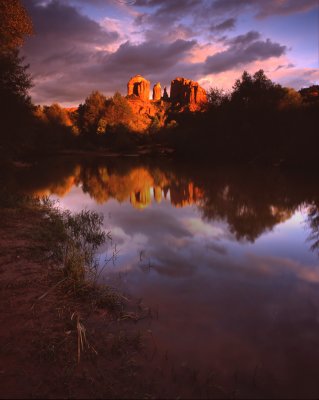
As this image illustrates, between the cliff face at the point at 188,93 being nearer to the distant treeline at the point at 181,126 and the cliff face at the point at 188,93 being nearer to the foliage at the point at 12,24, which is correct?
the distant treeline at the point at 181,126

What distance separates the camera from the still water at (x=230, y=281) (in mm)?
5320

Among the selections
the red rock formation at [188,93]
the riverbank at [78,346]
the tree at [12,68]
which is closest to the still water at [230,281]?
the riverbank at [78,346]

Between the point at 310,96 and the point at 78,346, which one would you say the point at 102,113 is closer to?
the point at 310,96

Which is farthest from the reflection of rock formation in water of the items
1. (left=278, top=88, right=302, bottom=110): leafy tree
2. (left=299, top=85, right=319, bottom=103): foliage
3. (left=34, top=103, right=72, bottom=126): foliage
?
(left=34, top=103, right=72, bottom=126): foliage

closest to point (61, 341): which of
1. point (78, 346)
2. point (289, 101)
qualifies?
point (78, 346)

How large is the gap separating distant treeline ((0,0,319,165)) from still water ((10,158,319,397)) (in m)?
10.3

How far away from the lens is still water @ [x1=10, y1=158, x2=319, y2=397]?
5.32 meters

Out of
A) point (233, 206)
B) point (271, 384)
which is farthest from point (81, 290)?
point (233, 206)

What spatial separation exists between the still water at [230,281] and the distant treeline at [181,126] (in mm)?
10346

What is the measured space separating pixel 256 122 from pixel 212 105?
14853 mm

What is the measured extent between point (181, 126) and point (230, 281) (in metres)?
66.9

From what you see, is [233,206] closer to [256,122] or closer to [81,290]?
[81,290]

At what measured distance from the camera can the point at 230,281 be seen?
28.4ft

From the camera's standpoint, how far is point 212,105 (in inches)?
2399
